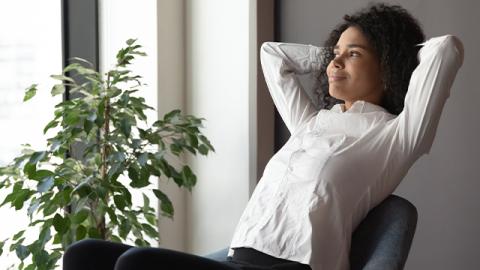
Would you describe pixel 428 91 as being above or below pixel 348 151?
above

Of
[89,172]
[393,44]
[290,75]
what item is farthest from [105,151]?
[393,44]

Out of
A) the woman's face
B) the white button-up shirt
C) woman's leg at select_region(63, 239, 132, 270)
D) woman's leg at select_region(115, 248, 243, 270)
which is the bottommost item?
woman's leg at select_region(63, 239, 132, 270)

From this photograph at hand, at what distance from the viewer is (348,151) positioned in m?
1.95

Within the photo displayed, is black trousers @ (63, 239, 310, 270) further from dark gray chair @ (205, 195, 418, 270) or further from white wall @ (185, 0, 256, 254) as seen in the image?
white wall @ (185, 0, 256, 254)

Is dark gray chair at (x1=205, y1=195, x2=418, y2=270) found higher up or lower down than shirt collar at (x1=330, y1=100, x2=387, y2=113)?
lower down

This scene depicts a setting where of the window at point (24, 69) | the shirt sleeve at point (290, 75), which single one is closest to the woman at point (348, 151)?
the shirt sleeve at point (290, 75)

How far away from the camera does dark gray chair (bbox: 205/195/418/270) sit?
68.9 inches

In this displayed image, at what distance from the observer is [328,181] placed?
189 centimetres

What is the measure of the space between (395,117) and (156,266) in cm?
78

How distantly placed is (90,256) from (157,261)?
0.21 m

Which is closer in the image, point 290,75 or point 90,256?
point 90,256

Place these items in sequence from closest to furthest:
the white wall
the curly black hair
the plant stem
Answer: the curly black hair < the plant stem < the white wall

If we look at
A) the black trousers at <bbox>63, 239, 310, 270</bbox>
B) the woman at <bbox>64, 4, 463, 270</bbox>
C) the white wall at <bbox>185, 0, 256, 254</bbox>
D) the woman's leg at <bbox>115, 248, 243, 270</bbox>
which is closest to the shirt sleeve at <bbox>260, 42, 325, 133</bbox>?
the woman at <bbox>64, 4, 463, 270</bbox>

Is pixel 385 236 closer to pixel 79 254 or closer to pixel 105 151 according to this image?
pixel 79 254
